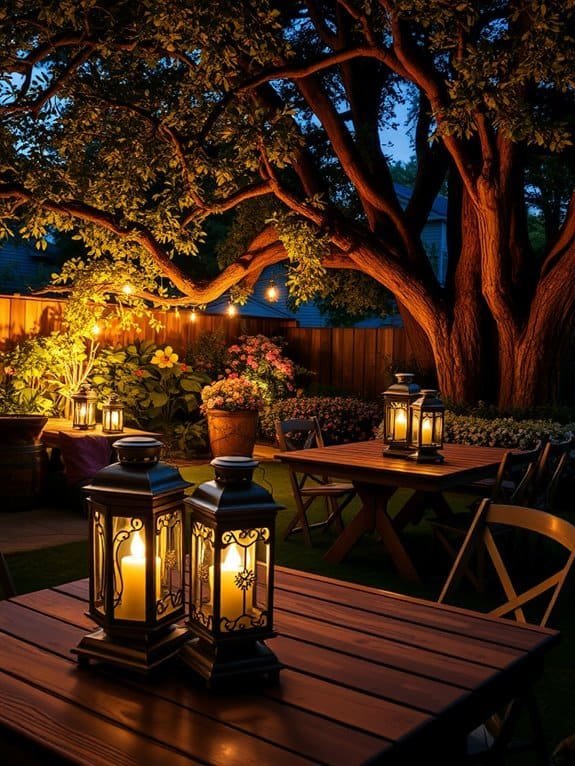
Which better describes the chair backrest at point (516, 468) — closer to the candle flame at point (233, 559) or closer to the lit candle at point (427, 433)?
the lit candle at point (427, 433)

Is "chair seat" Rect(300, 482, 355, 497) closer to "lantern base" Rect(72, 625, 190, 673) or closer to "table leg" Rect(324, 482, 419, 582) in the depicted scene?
"table leg" Rect(324, 482, 419, 582)

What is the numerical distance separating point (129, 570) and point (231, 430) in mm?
8367

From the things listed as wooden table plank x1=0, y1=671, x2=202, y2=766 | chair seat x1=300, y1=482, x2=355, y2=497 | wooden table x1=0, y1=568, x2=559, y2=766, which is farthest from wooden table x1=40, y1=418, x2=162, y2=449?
wooden table plank x1=0, y1=671, x2=202, y2=766

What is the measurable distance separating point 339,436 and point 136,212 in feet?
13.9

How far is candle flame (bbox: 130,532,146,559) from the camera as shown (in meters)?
1.83

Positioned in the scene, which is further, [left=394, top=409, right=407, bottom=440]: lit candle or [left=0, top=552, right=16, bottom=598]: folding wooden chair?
[left=394, top=409, right=407, bottom=440]: lit candle

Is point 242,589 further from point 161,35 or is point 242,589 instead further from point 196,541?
point 161,35

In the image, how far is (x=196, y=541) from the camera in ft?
6.17

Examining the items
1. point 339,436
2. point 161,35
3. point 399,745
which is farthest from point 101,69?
point 399,745

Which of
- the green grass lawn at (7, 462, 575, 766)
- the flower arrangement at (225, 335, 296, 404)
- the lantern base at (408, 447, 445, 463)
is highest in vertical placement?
the flower arrangement at (225, 335, 296, 404)

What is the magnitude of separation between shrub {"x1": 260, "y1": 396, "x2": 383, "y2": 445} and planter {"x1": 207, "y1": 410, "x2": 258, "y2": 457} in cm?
110

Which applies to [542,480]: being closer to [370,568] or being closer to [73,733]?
[370,568]

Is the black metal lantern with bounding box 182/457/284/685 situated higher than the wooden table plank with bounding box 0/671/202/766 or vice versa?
the black metal lantern with bounding box 182/457/284/685

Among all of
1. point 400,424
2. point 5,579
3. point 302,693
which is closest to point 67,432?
point 400,424
